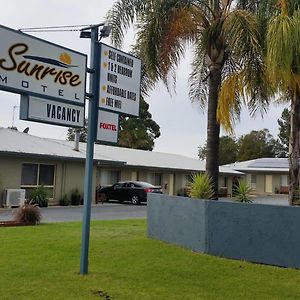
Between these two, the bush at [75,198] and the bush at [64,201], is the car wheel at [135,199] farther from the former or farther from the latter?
the bush at [64,201]

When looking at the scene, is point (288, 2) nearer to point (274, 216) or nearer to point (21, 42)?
point (274, 216)

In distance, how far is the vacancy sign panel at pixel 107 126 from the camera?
342 inches

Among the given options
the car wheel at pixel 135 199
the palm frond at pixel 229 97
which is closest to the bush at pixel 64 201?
the car wheel at pixel 135 199

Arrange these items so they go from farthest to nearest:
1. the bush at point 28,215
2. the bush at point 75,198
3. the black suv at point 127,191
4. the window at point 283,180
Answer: the window at point 283,180, the black suv at point 127,191, the bush at point 75,198, the bush at point 28,215

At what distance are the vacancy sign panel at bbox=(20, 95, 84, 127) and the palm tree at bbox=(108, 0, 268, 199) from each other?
607 cm

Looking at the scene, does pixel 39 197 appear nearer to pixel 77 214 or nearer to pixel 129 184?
pixel 77 214

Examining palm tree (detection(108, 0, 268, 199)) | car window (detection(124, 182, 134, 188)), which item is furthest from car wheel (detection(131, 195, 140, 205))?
palm tree (detection(108, 0, 268, 199))

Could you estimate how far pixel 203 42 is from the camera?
1404 centimetres

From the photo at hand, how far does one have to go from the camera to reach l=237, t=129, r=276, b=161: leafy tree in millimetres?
75375

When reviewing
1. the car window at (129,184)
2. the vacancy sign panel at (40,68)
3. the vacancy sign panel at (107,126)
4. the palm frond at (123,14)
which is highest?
the palm frond at (123,14)

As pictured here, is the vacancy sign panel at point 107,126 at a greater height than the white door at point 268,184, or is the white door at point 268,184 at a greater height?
the white door at point 268,184

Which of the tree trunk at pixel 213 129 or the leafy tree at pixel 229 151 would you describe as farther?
the leafy tree at pixel 229 151

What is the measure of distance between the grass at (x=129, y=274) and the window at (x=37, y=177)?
47.8ft

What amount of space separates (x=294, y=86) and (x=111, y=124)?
5.61m
